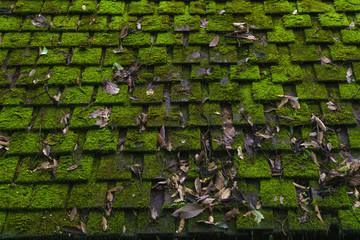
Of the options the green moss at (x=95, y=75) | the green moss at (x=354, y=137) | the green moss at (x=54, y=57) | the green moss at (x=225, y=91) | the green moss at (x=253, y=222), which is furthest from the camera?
the green moss at (x=54, y=57)

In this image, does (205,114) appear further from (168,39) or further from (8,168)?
(8,168)

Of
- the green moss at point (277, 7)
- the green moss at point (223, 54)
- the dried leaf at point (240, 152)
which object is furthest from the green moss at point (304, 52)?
the dried leaf at point (240, 152)

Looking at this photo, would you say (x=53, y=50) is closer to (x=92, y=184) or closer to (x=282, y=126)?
(x=92, y=184)

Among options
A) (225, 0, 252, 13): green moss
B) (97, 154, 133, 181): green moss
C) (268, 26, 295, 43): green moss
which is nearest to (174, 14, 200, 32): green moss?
(225, 0, 252, 13): green moss

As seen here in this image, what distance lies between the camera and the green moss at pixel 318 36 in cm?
292

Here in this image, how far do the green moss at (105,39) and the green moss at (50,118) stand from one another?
2.48 feet

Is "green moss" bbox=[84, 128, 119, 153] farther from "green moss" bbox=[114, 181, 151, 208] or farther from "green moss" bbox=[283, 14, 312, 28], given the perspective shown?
"green moss" bbox=[283, 14, 312, 28]

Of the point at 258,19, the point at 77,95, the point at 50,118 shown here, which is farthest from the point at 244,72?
the point at 50,118

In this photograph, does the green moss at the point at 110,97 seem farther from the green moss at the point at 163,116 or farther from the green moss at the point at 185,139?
the green moss at the point at 185,139

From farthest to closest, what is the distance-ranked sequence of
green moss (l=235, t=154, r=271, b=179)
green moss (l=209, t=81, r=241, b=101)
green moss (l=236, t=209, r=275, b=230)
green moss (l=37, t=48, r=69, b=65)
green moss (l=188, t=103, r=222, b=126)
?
green moss (l=37, t=48, r=69, b=65), green moss (l=209, t=81, r=241, b=101), green moss (l=188, t=103, r=222, b=126), green moss (l=235, t=154, r=271, b=179), green moss (l=236, t=209, r=275, b=230)

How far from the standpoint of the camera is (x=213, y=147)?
2447 millimetres

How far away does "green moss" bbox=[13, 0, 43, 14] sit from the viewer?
3.17 meters

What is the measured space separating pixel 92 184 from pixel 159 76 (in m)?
1.12

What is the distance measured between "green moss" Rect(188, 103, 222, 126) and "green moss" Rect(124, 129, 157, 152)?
0.34m
